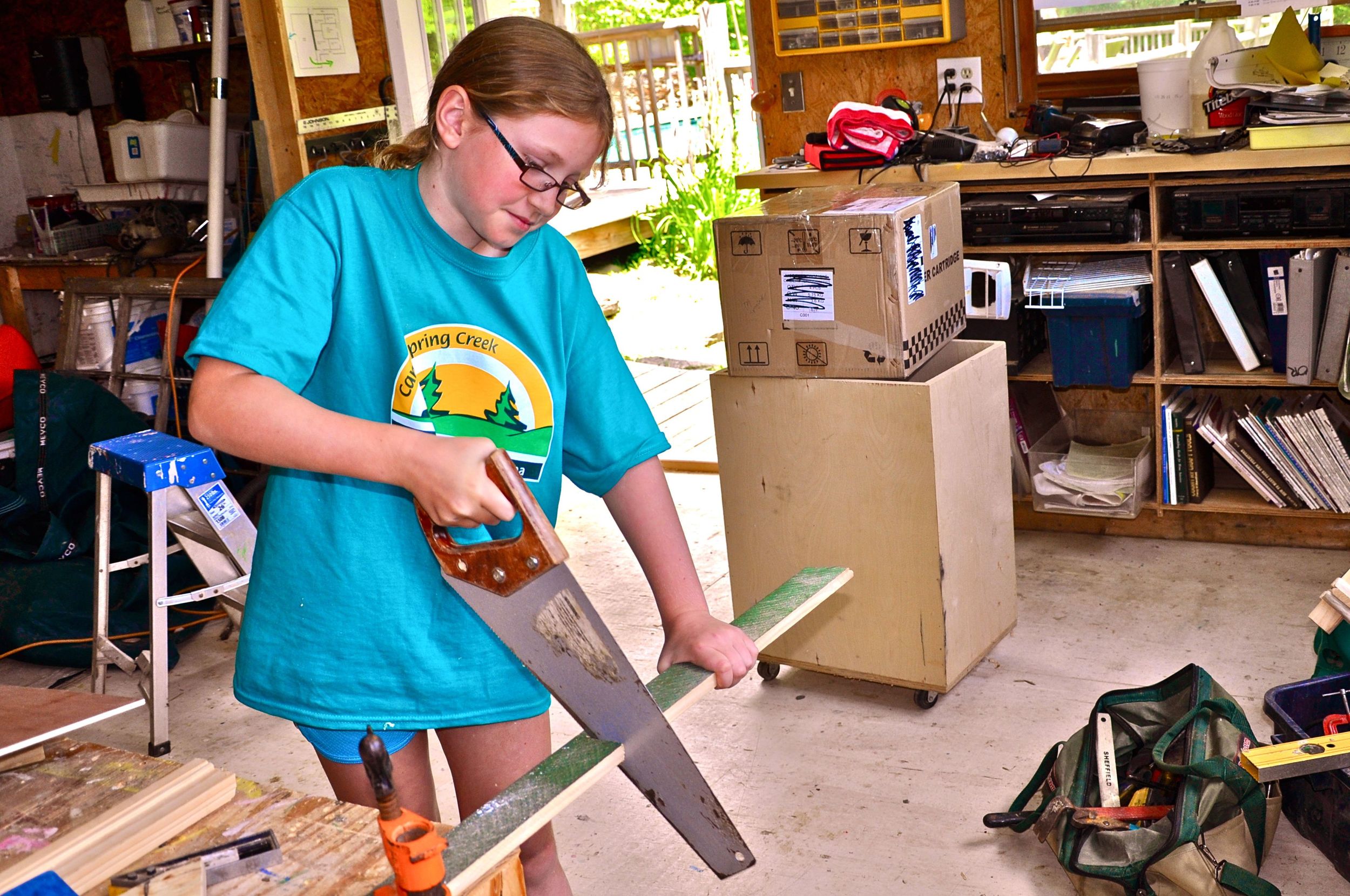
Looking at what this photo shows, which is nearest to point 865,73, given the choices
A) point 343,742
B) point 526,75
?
point 526,75

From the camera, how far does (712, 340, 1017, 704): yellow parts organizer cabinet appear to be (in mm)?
2467

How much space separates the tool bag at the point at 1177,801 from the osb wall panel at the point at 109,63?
367 centimetres

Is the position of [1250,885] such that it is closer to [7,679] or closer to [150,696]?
[150,696]

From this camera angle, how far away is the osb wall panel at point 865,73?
3.59 m

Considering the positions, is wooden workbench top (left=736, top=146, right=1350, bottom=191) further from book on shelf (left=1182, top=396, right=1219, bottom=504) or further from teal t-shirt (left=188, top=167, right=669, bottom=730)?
teal t-shirt (left=188, top=167, right=669, bottom=730)

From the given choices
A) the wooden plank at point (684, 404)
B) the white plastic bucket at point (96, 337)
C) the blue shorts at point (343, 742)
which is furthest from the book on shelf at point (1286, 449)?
the white plastic bucket at point (96, 337)

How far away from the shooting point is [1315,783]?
6.63ft

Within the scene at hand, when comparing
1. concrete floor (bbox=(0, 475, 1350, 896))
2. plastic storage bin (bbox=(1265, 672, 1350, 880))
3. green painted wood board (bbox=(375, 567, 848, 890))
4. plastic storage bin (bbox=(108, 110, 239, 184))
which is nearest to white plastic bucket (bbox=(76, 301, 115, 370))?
plastic storage bin (bbox=(108, 110, 239, 184))

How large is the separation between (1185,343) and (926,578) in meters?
1.27

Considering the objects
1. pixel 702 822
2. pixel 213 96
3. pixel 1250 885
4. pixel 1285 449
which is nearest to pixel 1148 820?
pixel 1250 885

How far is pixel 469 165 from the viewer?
45.9 inches

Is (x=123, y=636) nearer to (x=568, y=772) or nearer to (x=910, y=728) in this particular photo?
(x=910, y=728)

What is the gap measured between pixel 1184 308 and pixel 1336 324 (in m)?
0.37

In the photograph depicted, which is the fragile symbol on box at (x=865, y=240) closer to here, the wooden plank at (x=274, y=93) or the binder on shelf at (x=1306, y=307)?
the binder on shelf at (x=1306, y=307)
